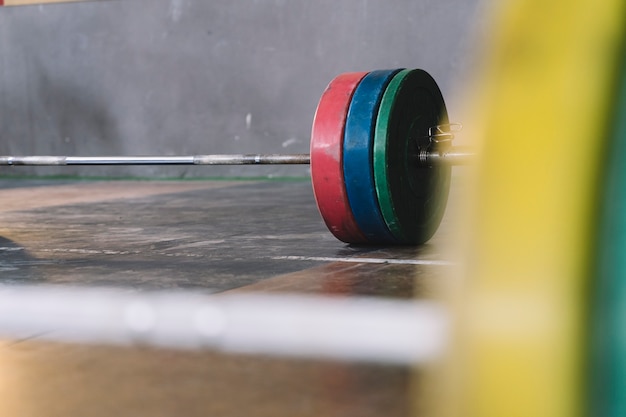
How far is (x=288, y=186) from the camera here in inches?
215

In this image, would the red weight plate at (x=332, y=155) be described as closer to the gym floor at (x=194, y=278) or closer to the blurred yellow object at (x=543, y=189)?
the gym floor at (x=194, y=278)

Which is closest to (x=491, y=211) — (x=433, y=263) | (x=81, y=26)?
(x=433, y=263)

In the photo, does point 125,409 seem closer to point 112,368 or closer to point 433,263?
point 112,368

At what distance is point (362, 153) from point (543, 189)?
6.29ft

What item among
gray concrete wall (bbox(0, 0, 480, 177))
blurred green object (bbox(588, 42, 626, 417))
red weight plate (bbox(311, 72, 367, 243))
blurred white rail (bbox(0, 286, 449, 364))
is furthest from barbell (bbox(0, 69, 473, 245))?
gray concrete wall (bbox(0, 0, 480, 177))

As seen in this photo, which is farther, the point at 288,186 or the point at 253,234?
the point at 288,186

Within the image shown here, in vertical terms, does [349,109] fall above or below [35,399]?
above

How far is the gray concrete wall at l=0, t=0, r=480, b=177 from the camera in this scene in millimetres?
5879

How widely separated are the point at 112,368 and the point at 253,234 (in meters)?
1.69

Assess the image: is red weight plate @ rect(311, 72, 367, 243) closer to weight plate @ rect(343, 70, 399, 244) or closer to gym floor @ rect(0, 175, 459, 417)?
weight plate @ rect(343, 70, 399, 244)

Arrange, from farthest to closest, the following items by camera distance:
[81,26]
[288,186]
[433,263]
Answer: [81,26] → [288,186] → [433,263]

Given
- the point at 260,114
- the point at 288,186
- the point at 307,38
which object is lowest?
the point at 288,186

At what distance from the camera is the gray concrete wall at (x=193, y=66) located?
588 centimetres

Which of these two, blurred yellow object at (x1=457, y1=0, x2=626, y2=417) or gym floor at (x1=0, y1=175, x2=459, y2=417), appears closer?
blurred yellow object at (x1=457, y1=0, x2=626, y2=417)
